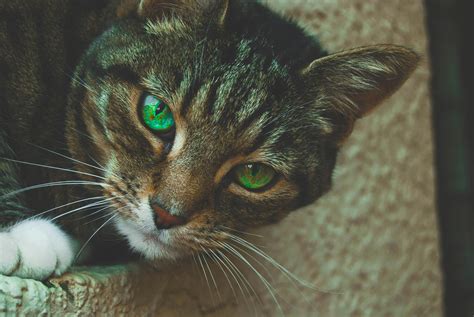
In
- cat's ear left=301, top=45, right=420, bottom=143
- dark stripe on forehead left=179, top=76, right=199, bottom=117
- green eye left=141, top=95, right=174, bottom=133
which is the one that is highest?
cat's ear left=301, top=45, right=420, bottom=143

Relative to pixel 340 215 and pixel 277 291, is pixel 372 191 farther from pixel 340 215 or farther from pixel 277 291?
pixel 277 291

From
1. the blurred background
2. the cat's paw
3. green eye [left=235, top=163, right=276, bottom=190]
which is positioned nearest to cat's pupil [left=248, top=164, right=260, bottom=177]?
Result: green eye [left=235, top=163, right=276, bottom=190]

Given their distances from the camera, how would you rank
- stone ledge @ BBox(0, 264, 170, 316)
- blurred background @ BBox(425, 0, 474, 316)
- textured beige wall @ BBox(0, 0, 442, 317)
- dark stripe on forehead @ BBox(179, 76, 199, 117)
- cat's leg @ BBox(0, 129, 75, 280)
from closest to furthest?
1. stone ledge @ BBox(0, 264, 170, 316)
2. cat's leg @ BBox(0, 129, 75, 280)
3. dark stripe on forehead @ BBox(179, 76, 199, 117)
4. textured beige wall @ BBox(0, 0, 442, 317)
5. blurred background @ BBox(425, 0, 474, 316)

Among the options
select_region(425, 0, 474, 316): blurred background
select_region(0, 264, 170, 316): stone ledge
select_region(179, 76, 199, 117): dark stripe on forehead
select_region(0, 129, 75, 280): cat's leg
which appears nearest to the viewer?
select_region(0, 264, 170, 316): stone ledge

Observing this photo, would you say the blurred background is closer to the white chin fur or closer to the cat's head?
the cat's head

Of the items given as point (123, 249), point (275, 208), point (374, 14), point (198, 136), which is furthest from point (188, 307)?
point (374, 14)

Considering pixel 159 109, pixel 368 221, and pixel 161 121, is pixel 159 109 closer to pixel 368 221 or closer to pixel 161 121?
pixel 161 121
